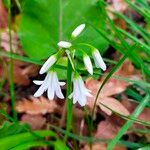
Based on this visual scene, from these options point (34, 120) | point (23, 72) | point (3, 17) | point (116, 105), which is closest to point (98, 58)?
point (116, 105)

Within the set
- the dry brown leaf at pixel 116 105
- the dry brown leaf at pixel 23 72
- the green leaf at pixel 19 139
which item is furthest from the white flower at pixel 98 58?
the dry brown leaf at pixel 23 72

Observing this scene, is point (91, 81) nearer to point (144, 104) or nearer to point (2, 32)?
point (144, 104)

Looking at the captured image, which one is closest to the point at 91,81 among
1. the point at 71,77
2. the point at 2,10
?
the point at 71,77

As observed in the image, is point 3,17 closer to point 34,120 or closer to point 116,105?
point 34,120

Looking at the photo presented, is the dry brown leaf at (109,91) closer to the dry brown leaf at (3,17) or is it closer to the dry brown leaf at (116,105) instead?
the dry brown leaf at (116,105)

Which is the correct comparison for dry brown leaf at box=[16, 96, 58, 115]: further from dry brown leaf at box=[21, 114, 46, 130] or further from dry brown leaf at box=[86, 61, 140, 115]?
dry brown leaf at box=[86, 61, 140, 115]
